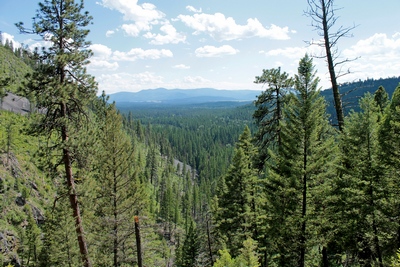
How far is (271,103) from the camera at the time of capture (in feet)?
52.4

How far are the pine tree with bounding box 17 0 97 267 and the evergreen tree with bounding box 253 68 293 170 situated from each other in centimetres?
889

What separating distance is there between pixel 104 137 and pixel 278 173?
990cm

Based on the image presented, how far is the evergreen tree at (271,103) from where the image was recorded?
15.0 m

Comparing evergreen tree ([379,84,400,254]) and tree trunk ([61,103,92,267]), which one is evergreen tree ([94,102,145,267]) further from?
evergreen tree ([379,84,400,254])

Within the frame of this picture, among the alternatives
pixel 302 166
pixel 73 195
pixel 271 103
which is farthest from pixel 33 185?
pixel 302 166

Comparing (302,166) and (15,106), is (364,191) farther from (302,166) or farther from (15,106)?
(15,106)

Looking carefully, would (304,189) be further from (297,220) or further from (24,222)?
(24,222)

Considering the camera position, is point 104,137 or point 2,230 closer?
point 104,137

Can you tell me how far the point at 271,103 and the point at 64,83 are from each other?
35.6 ft

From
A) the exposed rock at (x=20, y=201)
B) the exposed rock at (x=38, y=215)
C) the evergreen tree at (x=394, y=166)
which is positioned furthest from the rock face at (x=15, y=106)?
the evergreen tree at (x=394, y=166)

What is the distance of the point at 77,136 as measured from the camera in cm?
1059

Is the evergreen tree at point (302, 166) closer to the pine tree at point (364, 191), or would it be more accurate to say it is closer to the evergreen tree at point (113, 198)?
the pine tree at point (364, 191)

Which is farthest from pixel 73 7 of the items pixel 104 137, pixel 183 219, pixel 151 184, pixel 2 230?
pixel 151 184

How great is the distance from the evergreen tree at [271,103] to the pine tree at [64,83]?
29.2 feet
